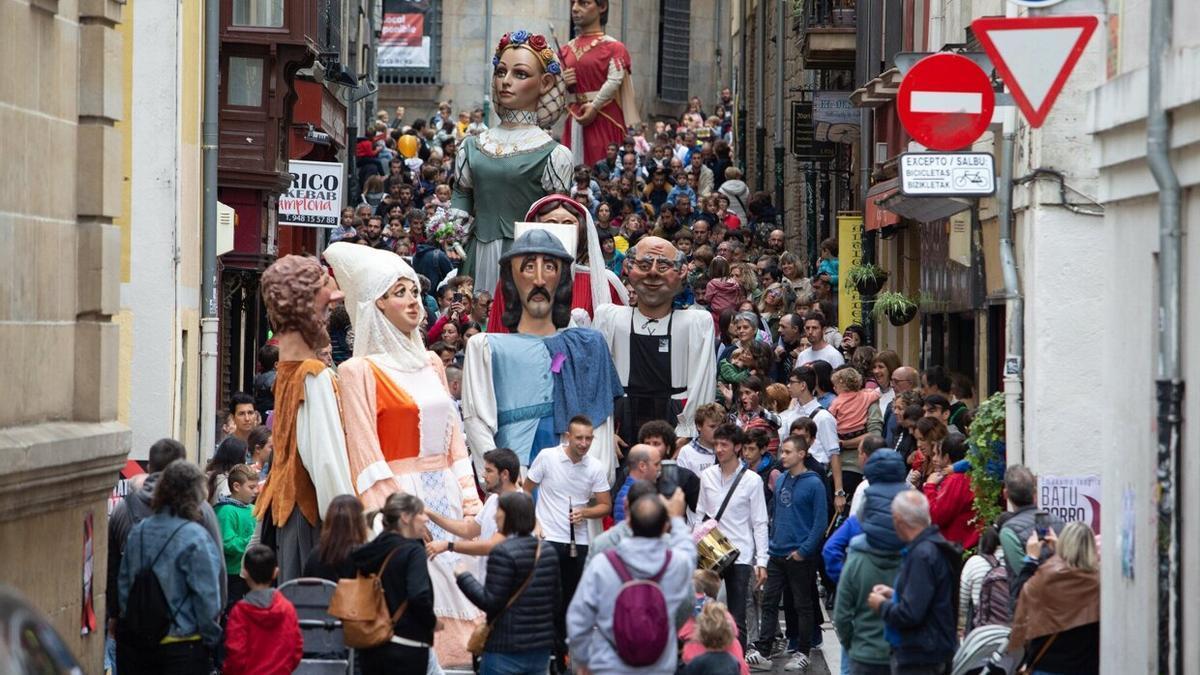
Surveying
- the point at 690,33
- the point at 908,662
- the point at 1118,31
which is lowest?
the point at 908,662

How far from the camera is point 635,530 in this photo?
36.5 ft

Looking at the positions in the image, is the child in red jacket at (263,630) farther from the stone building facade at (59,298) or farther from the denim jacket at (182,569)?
the stone building facade at (59,298)

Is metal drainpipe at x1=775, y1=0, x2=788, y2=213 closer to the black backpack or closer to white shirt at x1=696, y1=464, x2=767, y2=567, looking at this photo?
white shirt at x1=696, y1=464, x2=767, y2=567

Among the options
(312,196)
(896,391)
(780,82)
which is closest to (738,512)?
(896,391)

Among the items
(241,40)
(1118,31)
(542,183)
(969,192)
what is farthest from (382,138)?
(1118,31)

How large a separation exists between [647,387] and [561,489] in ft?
8.37

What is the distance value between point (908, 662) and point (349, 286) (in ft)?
13.6

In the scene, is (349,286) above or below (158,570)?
above

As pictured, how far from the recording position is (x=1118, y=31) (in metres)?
13.1

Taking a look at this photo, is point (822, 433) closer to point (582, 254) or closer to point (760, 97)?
point (582, 254)

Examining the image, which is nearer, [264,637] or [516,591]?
[264,637]

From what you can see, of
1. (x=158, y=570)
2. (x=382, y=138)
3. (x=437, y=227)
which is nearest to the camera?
(x=158, y=570)

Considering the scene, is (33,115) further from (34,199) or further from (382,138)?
(382,138)

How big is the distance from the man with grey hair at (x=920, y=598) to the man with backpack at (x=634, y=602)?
47.2 inches
